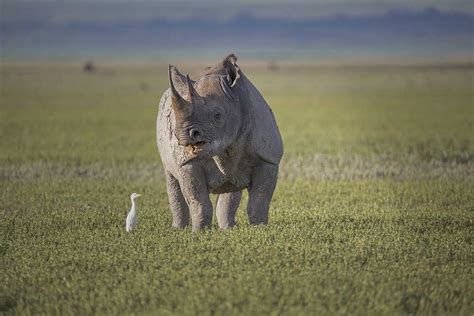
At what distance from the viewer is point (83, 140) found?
3019 cm

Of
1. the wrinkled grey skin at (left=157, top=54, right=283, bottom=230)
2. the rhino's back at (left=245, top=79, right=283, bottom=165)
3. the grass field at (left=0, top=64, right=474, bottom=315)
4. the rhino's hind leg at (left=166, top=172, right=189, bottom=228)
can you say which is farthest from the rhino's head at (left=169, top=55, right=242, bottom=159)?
the rhino's hind leg at (left=166, top=172, right=189, bottom=228)

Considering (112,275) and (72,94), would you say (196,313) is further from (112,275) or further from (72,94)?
(72,94)

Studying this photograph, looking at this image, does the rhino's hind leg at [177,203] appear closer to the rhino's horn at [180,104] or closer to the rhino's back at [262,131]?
the rhino's back at [262,131]

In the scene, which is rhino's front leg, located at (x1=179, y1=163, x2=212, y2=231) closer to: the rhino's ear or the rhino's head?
the rhino's head

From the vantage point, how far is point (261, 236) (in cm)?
1165

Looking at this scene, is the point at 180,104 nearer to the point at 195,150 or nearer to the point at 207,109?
the point at 207,109

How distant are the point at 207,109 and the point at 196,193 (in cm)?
135

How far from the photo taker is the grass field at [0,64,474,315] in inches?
362

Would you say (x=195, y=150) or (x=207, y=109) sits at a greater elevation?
(x=207, y=109)

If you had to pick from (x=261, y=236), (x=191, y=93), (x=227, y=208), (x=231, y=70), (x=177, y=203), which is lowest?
(x=261, y=236)

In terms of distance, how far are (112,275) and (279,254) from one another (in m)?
1.83

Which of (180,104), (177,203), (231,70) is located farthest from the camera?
(177,203)

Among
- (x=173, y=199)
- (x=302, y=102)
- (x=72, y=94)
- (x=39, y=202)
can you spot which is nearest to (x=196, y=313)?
(x=173, y=199)

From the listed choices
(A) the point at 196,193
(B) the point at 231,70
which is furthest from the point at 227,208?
(B) the point at 231,70
